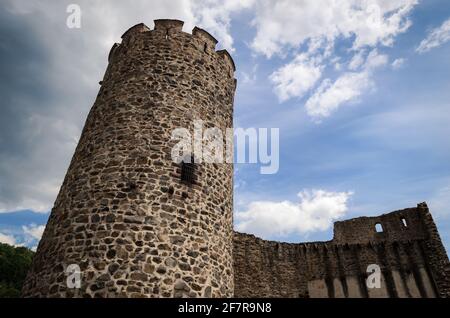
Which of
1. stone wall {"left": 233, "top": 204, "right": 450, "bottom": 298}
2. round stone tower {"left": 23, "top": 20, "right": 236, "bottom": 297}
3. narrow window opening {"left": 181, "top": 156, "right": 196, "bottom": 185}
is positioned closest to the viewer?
round stone tower {"left": 23, "top": 20, "right": 236, "bottom": 297}

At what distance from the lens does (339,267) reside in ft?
52.5

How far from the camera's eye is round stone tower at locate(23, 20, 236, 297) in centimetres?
633

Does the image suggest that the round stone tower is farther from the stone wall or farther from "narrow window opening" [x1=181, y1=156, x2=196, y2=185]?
the stone wall

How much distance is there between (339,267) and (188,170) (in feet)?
37.8

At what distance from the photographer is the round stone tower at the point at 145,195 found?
633 cm

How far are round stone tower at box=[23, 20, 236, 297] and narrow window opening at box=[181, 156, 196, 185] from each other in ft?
0.09

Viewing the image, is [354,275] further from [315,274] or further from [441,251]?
[441,251]

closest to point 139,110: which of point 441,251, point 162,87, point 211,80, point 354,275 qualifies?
point 162,87

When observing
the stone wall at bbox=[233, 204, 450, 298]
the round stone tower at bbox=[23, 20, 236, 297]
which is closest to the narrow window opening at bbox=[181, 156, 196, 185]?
the round stone tower at bbox=[23, 20, 236, 297]

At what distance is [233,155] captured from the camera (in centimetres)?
992

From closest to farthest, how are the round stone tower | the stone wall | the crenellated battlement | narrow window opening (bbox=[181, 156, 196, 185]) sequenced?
the round stone tower → narrow window opening (bbox=[181, 156, 196, 185]) → the crenellated battlement → the stone wall

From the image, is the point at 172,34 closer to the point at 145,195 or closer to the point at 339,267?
the point at 145,195

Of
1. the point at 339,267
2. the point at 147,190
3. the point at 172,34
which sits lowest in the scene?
the point at 147,190

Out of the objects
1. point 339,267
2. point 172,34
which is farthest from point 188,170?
point 339,267
